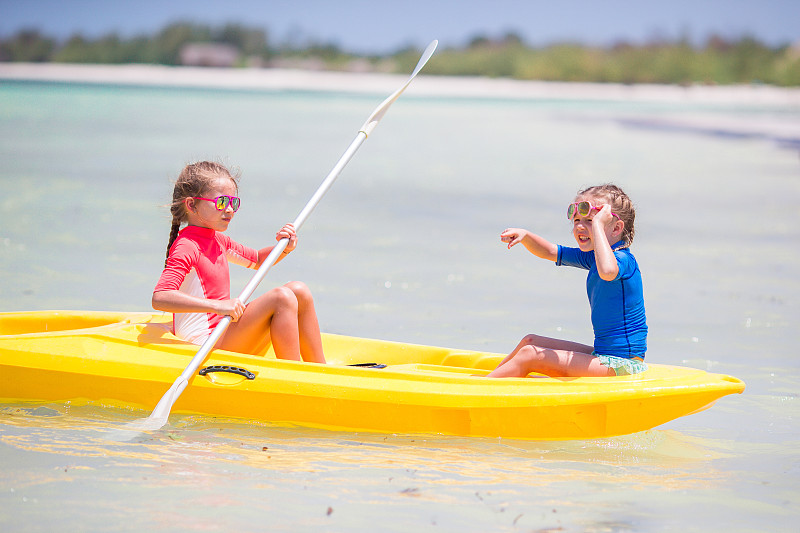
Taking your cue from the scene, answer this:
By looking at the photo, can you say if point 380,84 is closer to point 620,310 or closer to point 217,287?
point 217,287

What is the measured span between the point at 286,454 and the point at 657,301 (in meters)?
3.82

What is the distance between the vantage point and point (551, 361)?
3.78 metres

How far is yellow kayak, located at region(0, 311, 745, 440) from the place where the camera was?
364 centimetres

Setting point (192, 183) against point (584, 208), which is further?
point (192, 183)

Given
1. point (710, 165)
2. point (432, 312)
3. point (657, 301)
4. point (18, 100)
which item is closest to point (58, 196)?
point (432, 312)

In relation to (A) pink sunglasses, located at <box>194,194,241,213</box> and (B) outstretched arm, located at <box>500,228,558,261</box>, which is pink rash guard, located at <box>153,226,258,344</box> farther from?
(B) outstretched arm, located at <box>500,228,558,261</box>

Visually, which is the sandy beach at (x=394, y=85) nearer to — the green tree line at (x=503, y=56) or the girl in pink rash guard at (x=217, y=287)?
the green tree line at (x=503, y=56)

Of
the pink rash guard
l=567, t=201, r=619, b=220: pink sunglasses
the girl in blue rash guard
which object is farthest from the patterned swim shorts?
the pink rash guard

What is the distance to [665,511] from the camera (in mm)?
3227

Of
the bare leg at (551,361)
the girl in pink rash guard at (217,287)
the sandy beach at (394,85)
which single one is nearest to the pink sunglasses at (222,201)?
the girl in pink rash guard at (217,287)

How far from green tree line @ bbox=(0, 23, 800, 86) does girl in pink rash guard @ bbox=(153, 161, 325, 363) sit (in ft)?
124

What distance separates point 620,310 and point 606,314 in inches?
2.1

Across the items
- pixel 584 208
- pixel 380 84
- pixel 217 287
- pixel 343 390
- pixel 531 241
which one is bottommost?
pixel 343 390

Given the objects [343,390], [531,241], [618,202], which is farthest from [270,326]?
[618,202]
